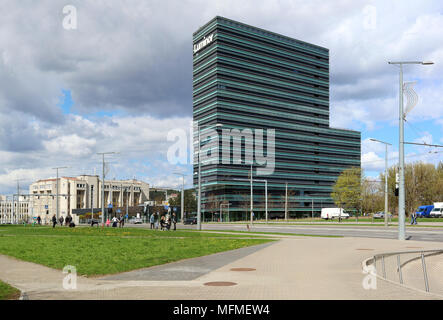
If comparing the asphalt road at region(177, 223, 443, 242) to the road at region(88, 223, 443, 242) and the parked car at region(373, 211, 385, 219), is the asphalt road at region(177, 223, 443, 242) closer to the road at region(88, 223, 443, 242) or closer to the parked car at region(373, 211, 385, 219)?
the road at region(88, 223, 443, 242)

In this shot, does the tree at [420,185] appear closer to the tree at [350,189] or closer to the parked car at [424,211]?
the parked car at [424,211]

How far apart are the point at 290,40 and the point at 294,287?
162861 millimetres

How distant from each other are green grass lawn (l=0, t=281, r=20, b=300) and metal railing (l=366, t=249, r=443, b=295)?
834cm

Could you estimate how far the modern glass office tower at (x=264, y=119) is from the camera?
465 ft

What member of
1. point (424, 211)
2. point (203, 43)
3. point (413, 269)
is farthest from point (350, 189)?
point (413, 269)

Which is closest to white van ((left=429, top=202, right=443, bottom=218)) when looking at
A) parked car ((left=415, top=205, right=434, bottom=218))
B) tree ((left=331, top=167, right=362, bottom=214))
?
parked car ((left=415, top=205, right=434, bottom=218))

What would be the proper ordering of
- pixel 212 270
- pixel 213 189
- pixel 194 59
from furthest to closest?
pixel 194 59, pixel 213 189, pixel 212 270

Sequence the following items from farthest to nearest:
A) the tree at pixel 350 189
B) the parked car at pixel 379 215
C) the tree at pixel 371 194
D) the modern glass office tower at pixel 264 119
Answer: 1. the modern glass office tower at pixel 264 119
2. the parked car at pixel 379 215
3. the tree at pixel 350 189
4. the tree at pixel 371 194

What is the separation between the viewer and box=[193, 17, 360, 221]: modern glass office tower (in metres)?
142

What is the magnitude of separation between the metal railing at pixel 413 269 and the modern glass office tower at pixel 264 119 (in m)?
113

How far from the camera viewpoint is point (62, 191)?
192500 mm

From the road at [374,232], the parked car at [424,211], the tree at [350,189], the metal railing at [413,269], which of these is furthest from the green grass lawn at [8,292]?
the tree at [350,189]
